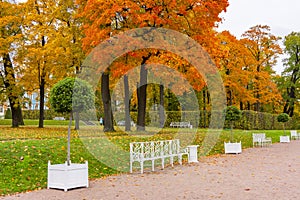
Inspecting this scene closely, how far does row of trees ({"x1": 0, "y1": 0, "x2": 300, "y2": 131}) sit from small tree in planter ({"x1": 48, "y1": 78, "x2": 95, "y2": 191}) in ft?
24.4

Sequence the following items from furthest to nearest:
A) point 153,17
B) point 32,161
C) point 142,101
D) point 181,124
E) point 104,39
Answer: point 181,124
point 142,101
point 104,39
point 153,17
point 32,161

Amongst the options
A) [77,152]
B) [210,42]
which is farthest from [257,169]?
[210,42]

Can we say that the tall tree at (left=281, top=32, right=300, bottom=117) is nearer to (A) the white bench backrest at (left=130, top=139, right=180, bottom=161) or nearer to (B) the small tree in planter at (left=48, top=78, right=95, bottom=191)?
(A) the white bench backrest at (left=130, top=139, right=180, bottom=161)

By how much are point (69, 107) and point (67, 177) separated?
1.81 metres

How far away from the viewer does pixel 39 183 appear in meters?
9.01

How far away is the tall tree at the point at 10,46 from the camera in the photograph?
23.9 meters

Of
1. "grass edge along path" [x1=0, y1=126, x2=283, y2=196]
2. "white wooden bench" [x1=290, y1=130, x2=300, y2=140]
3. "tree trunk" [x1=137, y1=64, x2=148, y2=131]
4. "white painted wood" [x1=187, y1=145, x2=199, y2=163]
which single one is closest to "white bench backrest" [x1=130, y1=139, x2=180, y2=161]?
"white painted wood" [x1=187, y1=145, x2=199, y2=163]

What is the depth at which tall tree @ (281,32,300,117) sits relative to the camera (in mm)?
47000

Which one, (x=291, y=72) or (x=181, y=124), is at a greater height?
(x=291, y=72)

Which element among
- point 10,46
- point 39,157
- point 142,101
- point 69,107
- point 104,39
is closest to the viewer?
point 69,107

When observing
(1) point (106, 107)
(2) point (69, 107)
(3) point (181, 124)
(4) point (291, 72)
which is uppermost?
(4) point (291, 72)

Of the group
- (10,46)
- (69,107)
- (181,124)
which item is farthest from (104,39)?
(181,124)

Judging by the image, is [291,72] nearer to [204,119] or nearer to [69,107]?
[204,119]

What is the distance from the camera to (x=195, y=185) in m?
8.88
